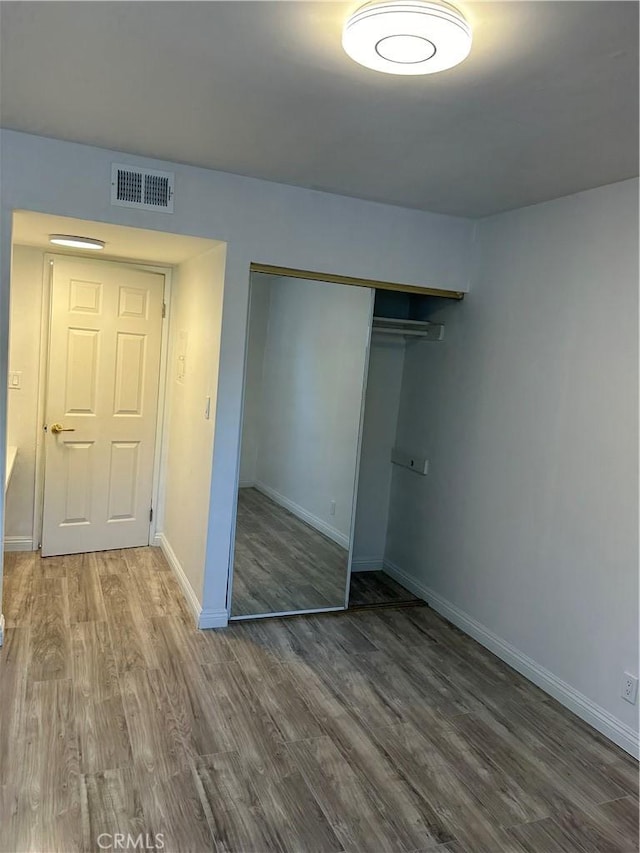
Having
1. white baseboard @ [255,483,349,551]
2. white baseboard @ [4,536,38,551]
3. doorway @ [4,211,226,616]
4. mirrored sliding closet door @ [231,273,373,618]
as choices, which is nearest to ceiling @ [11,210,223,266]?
doorway @ [4,211,226,616]

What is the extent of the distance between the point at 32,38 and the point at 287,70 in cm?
78

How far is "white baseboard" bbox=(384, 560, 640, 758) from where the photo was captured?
2.72 metres

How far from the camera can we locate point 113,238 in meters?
3.43

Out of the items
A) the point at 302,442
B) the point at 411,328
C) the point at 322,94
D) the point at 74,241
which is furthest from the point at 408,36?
the point at 411,328

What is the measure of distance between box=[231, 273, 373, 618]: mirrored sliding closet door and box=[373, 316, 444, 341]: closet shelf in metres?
0.36

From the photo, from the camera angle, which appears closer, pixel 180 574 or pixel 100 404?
pixel 180 574

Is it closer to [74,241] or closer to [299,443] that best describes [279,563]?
[299,443]

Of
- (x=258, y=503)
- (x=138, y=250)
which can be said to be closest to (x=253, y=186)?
(x=138, y=250)

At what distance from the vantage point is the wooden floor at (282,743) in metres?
2.09

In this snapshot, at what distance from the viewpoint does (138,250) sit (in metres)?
3.83

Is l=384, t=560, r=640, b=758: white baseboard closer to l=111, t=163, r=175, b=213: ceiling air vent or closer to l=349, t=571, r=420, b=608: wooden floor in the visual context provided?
l=349, t=571, r=420, b=608: wooden floor

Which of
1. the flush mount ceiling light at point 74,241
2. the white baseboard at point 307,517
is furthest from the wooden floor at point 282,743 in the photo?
the flush mount ceiling light at point 74,241

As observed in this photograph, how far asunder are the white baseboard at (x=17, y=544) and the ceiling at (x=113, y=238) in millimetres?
1996

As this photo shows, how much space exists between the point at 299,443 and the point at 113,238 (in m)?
1.55
